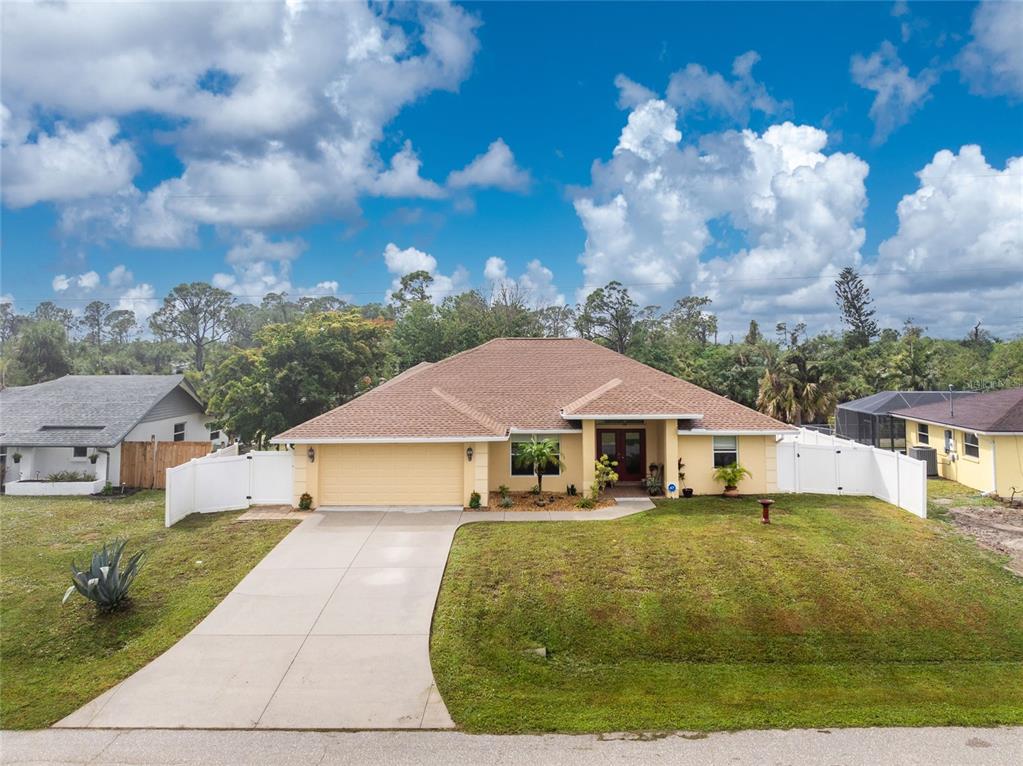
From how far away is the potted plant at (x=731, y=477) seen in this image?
55.2ft

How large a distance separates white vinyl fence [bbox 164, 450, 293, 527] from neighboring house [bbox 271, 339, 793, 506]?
2.49 ft

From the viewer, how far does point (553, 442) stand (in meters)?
17.3

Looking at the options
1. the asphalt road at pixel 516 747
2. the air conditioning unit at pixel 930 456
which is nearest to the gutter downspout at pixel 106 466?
the asphalt road at pixel 516 747

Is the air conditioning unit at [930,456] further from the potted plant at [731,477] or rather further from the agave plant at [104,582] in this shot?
the agave plant at [104,582]

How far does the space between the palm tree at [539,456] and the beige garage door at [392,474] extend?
195 centimetres

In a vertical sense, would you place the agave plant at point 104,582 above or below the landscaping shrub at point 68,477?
below

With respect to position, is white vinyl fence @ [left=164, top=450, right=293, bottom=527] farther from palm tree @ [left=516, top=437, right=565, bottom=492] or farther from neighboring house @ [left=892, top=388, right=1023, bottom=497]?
neighboring house @ [left=892, top=388, right=1023, bottom=497]

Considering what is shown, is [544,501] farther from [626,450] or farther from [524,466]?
[626,450]

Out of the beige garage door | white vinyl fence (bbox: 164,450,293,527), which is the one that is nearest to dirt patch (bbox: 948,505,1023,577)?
the beige garage door

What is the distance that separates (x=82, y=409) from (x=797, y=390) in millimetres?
33216

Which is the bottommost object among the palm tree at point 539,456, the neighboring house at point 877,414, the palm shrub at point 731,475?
the palm shrub at point 731,475

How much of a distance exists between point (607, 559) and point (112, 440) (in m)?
18.4

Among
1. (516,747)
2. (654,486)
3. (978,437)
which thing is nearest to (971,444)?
(978,437)

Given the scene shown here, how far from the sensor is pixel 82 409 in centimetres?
2142
